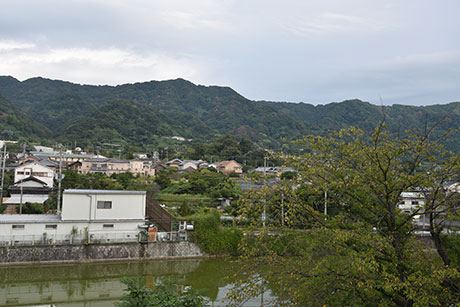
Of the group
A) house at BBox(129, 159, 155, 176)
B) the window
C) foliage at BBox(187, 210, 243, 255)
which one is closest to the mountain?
house at BBox(129, 159, 155, 176)

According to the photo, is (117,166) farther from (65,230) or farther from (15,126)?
(15,126)

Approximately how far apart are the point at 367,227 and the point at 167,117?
123m

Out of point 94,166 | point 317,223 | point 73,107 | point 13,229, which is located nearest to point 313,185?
point 317,223

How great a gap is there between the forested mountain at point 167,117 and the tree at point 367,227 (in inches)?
1687

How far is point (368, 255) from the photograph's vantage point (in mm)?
5352

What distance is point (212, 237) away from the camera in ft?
61.6

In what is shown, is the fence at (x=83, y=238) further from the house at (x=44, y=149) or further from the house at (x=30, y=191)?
the house at (x=44, y=149)

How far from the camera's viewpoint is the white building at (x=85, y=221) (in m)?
16.0

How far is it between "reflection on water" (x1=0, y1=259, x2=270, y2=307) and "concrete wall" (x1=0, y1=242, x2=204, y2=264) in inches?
13.7

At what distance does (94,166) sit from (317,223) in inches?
2017

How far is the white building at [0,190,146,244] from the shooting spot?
52.6 feet

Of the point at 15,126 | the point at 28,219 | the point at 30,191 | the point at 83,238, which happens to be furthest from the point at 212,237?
the point at 15,126

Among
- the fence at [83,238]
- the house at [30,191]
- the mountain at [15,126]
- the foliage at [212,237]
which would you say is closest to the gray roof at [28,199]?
the house at [30,191]

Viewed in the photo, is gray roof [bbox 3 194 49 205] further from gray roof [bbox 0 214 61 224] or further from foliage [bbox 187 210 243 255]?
foliage [bbox 187 210 243 255]
